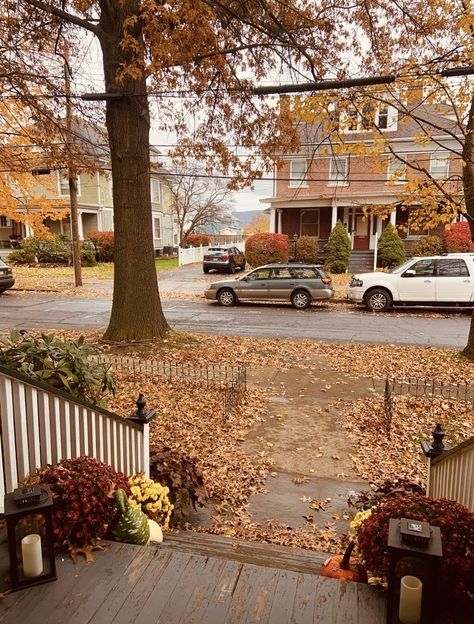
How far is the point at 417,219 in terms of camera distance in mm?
9430

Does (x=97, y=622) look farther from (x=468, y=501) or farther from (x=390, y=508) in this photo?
(x=468, y=501)

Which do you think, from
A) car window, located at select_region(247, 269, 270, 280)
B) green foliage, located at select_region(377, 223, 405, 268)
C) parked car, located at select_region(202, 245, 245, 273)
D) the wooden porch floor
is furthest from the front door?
the wooden porch floor

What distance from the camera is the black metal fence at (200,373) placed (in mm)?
6729

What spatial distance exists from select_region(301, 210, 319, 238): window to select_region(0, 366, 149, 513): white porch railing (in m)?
28.2

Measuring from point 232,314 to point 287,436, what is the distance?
9301 mm

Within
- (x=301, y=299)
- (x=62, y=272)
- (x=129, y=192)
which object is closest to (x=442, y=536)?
(x=129, y=192)

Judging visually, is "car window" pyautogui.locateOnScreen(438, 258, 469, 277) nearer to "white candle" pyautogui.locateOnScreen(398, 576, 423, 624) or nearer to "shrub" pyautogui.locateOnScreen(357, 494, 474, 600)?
"shrub" pyautogui.locateOnScreen(357, 494, 474, 600)

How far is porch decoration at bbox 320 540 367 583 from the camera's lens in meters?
2.41

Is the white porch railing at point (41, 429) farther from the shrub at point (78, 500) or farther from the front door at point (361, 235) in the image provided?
the front door at point (361, 235)

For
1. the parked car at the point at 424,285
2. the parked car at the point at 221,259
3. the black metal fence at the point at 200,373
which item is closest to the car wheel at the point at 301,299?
the parked car at the point at 424,285

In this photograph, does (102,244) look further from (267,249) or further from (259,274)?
(259,274)

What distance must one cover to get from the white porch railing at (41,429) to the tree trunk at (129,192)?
631 centimetres

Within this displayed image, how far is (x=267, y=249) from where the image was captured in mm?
25406

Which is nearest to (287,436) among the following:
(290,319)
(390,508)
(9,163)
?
(390,508)
